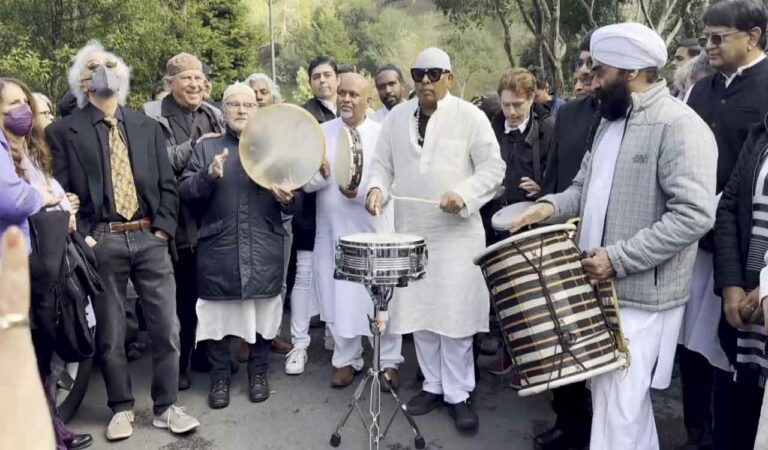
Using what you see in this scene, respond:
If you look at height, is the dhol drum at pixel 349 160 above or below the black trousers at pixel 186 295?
above

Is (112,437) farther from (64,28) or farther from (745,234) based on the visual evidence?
(64,28)

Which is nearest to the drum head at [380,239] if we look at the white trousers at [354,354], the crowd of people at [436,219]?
the crowd of people at [436,219]

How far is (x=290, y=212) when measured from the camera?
4391 mm

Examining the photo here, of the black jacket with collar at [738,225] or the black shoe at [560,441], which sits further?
the black shoe at [560,441]

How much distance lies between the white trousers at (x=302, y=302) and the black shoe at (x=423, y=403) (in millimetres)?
1131

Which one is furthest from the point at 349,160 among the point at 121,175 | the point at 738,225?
the point at 738,225

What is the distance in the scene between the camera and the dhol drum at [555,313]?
8.75ft

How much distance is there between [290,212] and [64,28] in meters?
11.3

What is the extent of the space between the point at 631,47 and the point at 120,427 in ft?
11.3

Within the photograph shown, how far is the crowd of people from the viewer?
109 inches

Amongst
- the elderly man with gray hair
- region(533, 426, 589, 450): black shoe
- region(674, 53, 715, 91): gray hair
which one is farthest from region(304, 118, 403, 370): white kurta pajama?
region(674, 53, 715, 91): gray hair

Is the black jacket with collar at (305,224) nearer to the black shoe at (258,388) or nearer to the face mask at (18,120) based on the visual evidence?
the black shoe at (258,388)

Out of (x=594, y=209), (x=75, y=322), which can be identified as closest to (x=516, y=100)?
(x=594, y=209)

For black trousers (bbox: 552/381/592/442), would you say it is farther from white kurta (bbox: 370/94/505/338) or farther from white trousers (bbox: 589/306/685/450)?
white trousers (bbox: 589/306/685/450)
